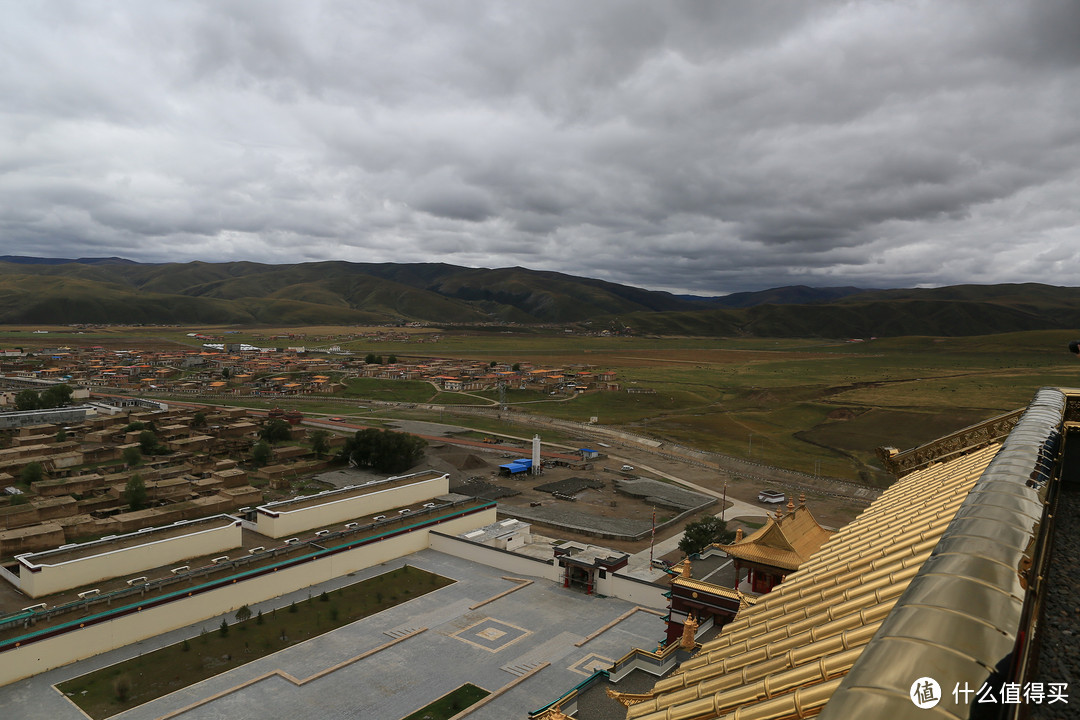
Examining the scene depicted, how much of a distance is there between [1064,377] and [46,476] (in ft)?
582

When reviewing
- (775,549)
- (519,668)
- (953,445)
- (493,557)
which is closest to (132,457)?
(493,557)

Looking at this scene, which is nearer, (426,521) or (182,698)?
(182,698)

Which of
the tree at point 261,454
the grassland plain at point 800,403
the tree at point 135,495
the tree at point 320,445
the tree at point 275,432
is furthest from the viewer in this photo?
the grassland plain at point 800,403

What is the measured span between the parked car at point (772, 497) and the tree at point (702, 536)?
57.1 feet

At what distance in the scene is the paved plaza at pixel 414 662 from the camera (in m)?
28.9

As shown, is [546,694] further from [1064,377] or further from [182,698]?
[1064,377]

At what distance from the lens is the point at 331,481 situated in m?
→ 67.3

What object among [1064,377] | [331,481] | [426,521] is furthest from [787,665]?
[1064,377]

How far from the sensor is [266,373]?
15338cm

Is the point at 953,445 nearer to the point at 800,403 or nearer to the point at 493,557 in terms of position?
the point at 493,557

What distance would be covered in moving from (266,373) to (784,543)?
149598mm

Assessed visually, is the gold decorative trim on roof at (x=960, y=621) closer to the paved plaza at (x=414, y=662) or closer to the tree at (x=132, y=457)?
the paved plaza at (x=414, y=662)

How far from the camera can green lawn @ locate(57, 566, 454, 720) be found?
29859 millimetres

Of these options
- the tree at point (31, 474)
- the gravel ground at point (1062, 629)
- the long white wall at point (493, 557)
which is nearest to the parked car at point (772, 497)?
the long white wall at point (493, 557)
